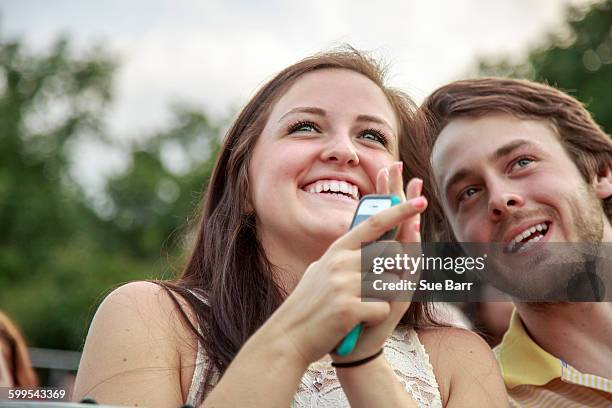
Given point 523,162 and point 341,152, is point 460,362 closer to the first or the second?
point 341,152

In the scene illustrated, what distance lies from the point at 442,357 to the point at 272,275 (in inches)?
24.3

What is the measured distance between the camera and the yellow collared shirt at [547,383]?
3104 mm

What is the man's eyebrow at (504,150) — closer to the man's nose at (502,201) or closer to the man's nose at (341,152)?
the man's nose at (502,201)

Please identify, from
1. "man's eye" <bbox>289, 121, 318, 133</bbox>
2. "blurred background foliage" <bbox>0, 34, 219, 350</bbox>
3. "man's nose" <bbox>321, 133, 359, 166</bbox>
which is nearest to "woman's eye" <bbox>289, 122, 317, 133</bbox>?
"man's eye" <bbox>289, 121, 318, 133</bbox>

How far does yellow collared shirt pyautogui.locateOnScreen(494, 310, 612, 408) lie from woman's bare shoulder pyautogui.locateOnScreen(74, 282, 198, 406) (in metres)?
1.52

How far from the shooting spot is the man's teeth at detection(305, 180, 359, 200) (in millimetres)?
2582

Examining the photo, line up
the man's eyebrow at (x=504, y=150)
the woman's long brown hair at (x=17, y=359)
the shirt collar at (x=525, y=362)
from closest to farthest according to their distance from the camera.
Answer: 1. the shirt collar at (x=525, y=362)
2. the man's eyebrow at (x=504, y=150)
3. the woman's long brown hair at (x=17, y=359)

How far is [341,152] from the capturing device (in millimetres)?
2596

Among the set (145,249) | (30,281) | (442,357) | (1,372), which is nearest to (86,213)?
(145,249)

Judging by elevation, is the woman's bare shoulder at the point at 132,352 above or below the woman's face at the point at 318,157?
below

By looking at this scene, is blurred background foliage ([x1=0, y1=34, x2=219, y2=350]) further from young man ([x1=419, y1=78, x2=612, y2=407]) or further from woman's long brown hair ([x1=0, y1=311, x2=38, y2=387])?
young man ([x1=419, y1=78, x2=612, y2=407])

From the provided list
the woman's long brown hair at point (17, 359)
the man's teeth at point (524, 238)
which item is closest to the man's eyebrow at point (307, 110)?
the man's teeth at point (524, 238)

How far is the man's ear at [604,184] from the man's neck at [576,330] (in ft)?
1.80

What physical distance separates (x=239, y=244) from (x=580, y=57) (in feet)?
71.3
